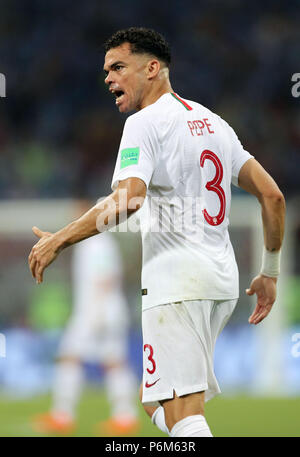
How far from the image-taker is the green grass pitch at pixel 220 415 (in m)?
7.04

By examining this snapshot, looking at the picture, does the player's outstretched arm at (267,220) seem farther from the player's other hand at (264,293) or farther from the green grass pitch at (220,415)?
the green grass pitch at (220,415)

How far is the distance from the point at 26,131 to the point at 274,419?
26.0 feet

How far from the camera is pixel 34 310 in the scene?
1055 cm

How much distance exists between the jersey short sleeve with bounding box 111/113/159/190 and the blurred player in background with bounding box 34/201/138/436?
4399 millimetres

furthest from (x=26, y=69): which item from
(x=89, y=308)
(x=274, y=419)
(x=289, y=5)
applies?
(x=274, y=419)

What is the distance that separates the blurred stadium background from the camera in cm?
1042

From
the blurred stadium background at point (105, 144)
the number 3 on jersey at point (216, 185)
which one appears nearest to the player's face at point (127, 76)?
the number 3 on jersey at point (216, 185)

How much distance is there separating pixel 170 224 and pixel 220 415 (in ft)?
16.9

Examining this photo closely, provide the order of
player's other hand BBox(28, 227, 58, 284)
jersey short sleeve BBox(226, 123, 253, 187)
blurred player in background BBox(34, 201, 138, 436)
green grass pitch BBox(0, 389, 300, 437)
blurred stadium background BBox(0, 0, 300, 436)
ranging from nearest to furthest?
player's other hand BBox(28, 227, 58, 284), jersey short sleeve BBox(226, 123, 253, 187), green grass pitch BBox(0, 389, 300, 437), blurred player in background BBox(34, 201, 138, 436), blurred stadium background BBox(0, 0, 300, 436)

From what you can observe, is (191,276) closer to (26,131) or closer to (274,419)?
(274,419)

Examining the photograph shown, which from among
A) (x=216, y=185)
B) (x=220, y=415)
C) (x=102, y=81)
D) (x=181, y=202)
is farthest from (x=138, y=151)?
(x=102, y=81)

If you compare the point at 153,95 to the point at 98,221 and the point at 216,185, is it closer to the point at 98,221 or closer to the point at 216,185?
the point at 216,185

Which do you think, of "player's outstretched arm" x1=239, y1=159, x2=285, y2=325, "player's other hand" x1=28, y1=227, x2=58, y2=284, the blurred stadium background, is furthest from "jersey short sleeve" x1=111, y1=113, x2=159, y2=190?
the blurred stadium background

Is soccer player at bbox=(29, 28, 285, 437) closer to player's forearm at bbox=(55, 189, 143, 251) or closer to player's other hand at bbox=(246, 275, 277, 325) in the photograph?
player's forearm at bbox=(55, 189, 143, 251)
